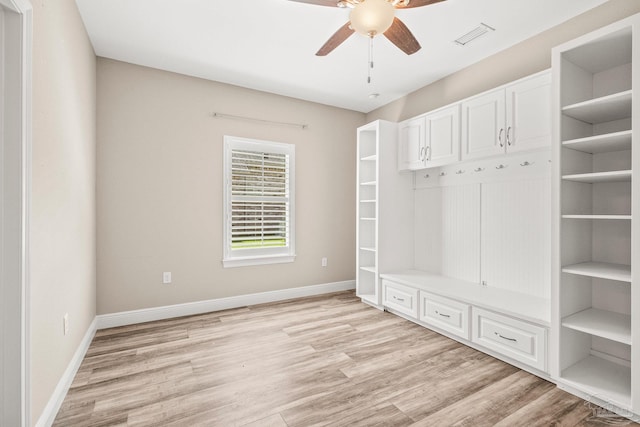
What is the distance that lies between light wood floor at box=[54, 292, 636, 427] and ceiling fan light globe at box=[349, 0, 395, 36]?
2.33 metres

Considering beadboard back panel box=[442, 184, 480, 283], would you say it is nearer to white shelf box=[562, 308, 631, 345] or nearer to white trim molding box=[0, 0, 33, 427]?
white shelf box=[562, 308, 631, 345]

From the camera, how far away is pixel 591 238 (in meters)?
2.34

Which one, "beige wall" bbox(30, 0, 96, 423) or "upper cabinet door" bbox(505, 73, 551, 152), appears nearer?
"beige wall" bbox(30, 0, 96, 423)

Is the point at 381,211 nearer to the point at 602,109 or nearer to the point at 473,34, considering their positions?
the point at 473,34

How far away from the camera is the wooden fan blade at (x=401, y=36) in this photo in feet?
6.52

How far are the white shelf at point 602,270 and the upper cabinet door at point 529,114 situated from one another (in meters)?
0.98

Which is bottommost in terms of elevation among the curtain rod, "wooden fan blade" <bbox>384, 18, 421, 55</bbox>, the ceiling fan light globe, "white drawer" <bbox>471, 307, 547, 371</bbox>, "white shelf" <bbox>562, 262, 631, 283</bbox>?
"white drawer" <bbox>471, 307, 547, 371</bbox>

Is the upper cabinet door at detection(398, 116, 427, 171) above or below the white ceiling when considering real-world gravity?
below

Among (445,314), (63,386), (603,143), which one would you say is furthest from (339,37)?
(63,386)

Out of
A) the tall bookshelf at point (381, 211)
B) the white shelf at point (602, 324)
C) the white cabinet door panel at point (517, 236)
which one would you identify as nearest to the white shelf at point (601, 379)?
the white shelf at point (602, 324)

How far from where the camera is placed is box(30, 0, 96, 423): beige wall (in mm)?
1597

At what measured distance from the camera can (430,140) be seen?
3.43 meters

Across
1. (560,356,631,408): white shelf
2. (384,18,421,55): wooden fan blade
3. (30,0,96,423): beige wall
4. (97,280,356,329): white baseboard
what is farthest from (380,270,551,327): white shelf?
(30,0,96,423): beige wall

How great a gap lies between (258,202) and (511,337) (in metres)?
3.07
